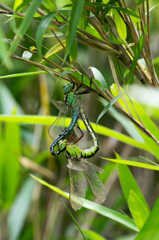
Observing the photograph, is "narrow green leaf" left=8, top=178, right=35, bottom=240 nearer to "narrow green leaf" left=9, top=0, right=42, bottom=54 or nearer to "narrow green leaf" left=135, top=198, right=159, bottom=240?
"narrow green leaf" left=135, top=198, right=159, bottom=240

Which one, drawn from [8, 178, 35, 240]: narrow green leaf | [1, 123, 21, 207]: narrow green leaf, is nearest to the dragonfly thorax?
[1, 123, 21, 207]: narrow green leaf

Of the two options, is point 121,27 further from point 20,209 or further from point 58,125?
point 20,209

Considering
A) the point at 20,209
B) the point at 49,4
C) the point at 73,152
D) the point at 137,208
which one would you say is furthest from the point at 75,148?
the point at 20,209

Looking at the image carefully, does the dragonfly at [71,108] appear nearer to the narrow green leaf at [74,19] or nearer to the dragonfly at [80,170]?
the dragonfly at [80,170]

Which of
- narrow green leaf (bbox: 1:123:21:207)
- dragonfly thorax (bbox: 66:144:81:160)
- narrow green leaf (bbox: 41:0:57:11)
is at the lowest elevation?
narrow green leaf (bbox: 1:123:21:207)

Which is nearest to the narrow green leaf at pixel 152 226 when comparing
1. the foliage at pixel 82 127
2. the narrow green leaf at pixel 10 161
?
the foliage at pixel 82 127

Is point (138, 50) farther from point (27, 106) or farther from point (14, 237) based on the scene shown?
point (27, 106)
